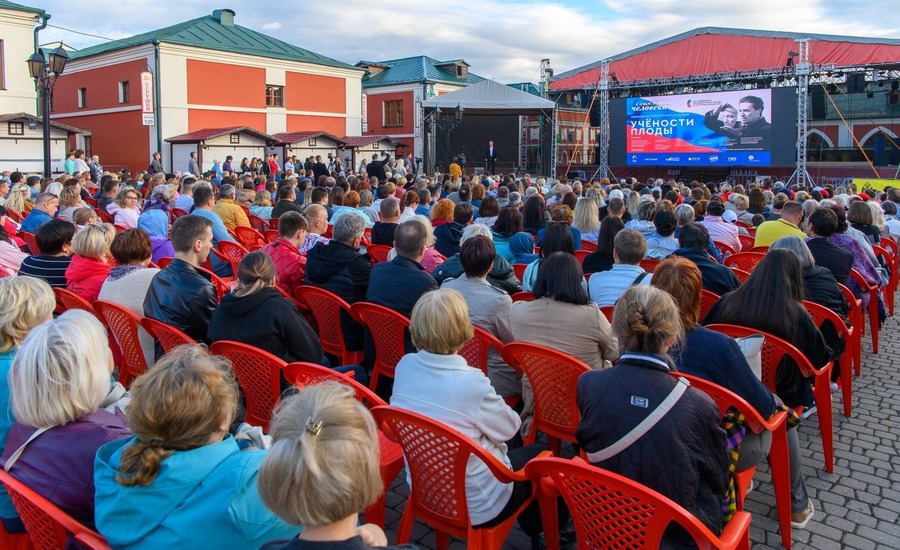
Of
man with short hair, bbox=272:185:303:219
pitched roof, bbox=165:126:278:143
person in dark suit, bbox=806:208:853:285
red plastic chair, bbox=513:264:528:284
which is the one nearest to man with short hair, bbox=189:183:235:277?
man with short hair, bbox=272:185:303:219

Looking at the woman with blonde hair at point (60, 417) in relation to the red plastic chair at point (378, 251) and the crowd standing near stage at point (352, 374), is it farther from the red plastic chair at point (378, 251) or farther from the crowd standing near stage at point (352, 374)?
the red plastic chair at point (378, 251)

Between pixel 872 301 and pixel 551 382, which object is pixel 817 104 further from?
pixel 551 382

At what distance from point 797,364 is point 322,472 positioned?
106 inches

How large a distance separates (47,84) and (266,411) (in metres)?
10.6

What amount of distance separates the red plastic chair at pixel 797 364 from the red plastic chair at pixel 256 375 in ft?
6.86

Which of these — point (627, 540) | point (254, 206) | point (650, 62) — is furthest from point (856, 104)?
point (627, 540)

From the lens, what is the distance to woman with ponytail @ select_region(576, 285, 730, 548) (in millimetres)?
2158

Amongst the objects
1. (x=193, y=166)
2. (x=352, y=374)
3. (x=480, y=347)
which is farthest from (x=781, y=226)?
(x=193, y=166)

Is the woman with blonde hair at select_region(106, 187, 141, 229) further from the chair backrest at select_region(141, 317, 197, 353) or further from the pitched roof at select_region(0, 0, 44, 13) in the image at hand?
the pitched roof at select_region(0, 0, 44, 13)

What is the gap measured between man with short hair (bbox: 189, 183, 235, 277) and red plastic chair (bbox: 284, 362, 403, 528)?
3.53 m

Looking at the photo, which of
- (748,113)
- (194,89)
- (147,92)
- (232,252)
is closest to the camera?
(232,252)

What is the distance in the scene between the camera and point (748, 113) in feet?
65.4

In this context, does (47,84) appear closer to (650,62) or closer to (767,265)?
(767,265)

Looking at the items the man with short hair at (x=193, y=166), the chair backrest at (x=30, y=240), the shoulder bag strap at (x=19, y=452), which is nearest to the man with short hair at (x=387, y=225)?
the chair backrest at (x=30, y=240)
